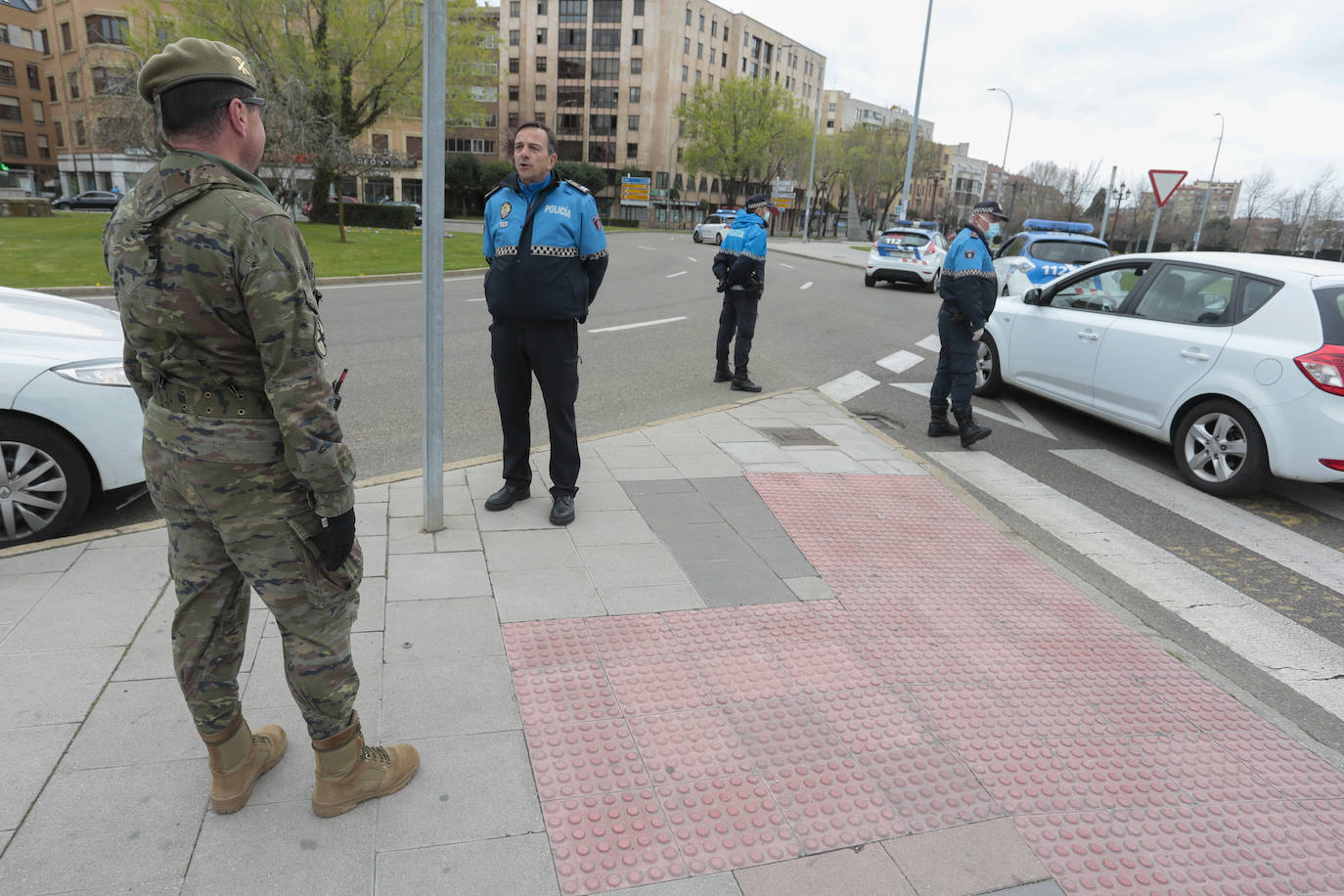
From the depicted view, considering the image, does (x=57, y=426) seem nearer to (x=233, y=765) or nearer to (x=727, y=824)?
(x=233, y=765)

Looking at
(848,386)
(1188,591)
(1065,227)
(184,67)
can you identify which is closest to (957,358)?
(848,386)

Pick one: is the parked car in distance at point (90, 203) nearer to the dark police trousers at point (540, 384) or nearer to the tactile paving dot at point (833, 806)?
the dark police trousers at point (540, 384)

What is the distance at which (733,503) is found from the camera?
516 centimetres

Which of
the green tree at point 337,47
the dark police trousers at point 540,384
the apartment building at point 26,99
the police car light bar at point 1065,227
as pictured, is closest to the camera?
the dark police trousers at point 540,384

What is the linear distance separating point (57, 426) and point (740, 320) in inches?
232

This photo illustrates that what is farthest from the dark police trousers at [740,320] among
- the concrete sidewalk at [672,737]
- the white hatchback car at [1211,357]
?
the concrete sidewalk at [672,737]

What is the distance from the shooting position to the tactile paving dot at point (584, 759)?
259 centimetres

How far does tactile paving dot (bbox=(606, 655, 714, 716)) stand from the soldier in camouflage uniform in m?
1.09

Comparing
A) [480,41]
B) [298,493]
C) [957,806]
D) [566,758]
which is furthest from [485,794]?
[480,41]

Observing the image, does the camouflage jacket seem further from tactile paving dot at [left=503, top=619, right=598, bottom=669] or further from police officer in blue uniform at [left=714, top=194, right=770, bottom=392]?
police officer in blue uniform at [left=714, top=194, right=770, bottom=392]

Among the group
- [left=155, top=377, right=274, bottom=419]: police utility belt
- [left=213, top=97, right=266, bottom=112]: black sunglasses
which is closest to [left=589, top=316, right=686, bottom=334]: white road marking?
[left=213, top=97, right=266, bottom=112]: black sunglasses

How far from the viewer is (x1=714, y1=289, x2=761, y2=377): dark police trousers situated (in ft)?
27.7

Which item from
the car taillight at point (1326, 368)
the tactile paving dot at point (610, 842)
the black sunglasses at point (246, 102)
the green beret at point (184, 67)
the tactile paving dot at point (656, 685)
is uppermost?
the green beret at point (184, 67)

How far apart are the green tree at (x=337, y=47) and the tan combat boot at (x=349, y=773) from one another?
28.6m
